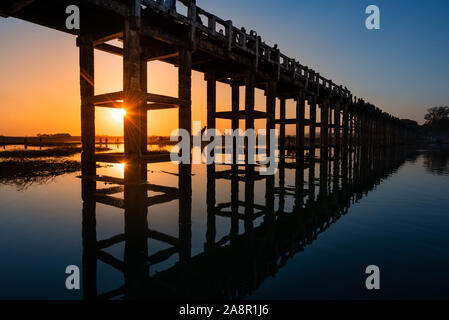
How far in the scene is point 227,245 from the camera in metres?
4.57

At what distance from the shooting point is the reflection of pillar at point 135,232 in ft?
11.1

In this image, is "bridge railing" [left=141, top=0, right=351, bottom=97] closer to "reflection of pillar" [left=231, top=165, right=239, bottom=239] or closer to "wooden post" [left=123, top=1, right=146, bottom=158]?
"wooden post" [left=123, top=1, right=146, bottom=158]

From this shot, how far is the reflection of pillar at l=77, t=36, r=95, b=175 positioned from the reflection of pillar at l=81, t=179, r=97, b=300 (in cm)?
307

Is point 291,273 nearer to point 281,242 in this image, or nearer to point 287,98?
point 281,242

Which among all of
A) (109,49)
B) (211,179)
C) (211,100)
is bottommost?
(211,179)

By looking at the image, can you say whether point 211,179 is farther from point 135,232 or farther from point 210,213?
point 135,232

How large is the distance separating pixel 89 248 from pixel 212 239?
2.21 metres

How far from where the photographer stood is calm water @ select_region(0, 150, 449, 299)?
3232 millimetres

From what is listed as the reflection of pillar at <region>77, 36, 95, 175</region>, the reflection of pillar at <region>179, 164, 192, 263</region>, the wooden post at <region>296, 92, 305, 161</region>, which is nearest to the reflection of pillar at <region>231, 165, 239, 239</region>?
the reflection of pillar at <region>179, 164, 192, 263</region>

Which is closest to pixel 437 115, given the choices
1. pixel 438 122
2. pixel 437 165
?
pixel 438 122

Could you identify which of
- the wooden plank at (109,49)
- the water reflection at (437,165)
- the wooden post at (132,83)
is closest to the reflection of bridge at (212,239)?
the wooden post at (132,83)

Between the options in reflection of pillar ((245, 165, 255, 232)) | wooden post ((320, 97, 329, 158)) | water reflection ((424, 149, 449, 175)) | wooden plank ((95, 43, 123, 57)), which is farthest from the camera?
wooden post ((320, 97, 329, 158))

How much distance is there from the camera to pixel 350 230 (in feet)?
17.9

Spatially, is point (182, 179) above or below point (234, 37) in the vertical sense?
below
